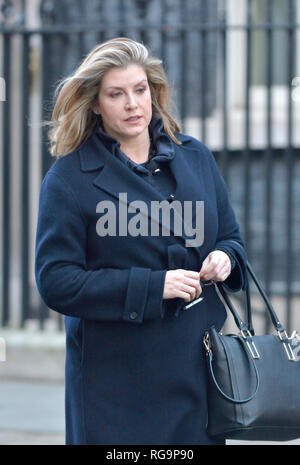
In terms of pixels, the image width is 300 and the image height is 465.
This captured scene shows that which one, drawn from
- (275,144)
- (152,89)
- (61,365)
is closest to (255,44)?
(275,144)

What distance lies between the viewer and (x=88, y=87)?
2.68 m

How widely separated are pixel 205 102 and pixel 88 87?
306cm

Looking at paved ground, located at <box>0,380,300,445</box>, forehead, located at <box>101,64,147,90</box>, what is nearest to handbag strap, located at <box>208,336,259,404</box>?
forehead, located at <box>101,64,147,90</box>

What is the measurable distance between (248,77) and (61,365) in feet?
7.16

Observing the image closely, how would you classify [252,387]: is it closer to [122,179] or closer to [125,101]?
[122,179]

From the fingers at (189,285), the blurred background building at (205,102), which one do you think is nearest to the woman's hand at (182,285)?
the fingers at (189,285)

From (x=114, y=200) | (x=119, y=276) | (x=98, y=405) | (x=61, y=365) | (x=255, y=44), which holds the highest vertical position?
(x=255, y=44)

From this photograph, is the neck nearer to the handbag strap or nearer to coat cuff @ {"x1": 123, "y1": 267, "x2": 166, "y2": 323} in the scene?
coat cuff @ {"x1": 123, "y1": 267, "x2": 166, "y2": 323}

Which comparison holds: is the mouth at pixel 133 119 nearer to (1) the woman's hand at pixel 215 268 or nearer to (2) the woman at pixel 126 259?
(2) the woman at pixel 126 259

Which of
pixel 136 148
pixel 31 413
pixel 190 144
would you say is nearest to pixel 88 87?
pixel 136 148

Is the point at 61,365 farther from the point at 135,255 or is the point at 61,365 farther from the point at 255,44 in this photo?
the point at 135,255

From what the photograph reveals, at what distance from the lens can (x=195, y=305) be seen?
2711 millimetres

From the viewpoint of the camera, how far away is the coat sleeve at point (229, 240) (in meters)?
2.77

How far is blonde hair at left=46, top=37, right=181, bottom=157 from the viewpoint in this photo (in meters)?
2.64
